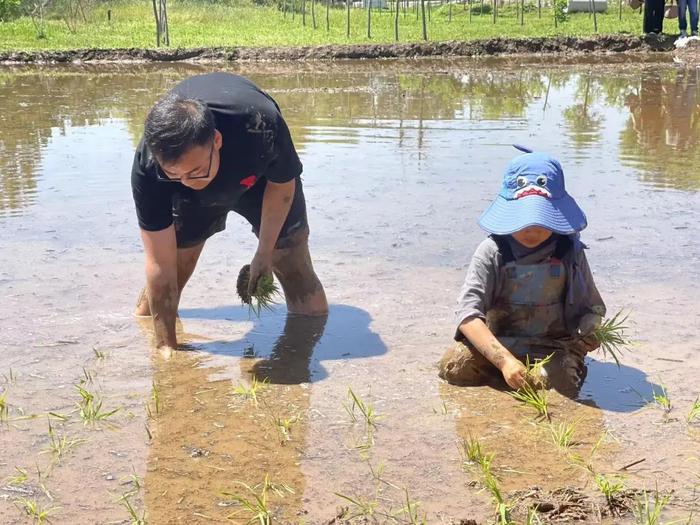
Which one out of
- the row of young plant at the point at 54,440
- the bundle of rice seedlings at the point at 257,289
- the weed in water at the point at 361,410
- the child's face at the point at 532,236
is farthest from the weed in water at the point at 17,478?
the child's face at the point at 532,236

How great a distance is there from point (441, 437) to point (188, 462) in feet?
2.93

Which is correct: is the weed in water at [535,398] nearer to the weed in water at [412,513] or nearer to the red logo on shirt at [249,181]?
the weed in water at [412,513]

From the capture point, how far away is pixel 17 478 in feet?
9.73

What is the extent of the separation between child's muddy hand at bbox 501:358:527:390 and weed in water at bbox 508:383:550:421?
A: 0.09 feet

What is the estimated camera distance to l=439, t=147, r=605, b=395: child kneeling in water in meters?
3.43

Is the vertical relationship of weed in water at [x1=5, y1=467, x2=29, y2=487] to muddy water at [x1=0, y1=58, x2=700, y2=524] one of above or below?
above

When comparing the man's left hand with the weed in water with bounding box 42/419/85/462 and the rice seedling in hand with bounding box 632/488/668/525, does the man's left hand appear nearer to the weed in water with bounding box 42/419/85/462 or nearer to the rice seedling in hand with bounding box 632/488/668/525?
the weed in water with bounding box 42/419/85/462

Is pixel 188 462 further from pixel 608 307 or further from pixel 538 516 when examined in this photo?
pixel 608 307

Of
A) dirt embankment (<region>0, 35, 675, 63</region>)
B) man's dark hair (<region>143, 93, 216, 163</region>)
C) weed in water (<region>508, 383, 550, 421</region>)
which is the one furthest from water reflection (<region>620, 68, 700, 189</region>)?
dirt embankment (<region>0, 35, 675, 63</region>)

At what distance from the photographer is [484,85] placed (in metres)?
14.8

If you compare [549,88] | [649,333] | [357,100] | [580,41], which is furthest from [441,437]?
[580,41]

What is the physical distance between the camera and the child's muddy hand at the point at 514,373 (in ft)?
11.2

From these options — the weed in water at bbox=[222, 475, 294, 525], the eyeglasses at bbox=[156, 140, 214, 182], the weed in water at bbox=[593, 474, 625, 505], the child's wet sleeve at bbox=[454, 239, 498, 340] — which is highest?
the eyeglasses at bbox=[156, 140, 214, 182]

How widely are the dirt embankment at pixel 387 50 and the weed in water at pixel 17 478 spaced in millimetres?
17038
